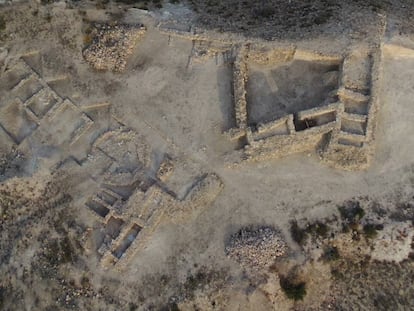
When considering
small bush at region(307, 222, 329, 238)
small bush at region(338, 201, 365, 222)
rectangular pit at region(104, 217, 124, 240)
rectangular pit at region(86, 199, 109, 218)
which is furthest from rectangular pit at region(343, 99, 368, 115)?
rectangular pit at region(86, 199, 109, 218)

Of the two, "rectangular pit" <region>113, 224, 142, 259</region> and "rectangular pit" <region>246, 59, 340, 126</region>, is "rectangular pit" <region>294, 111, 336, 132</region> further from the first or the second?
"rectangular pit" <region>113, 224, 142, 259</region>

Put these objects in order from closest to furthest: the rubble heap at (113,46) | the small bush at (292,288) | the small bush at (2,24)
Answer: the small bush at (292,288), the rubble heap at (113,46), the small bush at (2,24)

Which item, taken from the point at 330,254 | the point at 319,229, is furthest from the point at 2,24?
the point at 330,254

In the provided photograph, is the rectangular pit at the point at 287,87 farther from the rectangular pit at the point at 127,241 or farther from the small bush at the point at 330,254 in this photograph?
the rectangular pit at the point at 127,241

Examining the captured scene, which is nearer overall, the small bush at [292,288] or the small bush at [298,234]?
the small bush at [292,288]

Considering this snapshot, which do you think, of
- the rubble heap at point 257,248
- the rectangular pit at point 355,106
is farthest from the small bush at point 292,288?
the rectangular pit at point 355,106

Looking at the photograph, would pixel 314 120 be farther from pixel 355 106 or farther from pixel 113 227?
pixel 113 227

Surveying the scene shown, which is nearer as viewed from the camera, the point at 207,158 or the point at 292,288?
the point at 292,288
